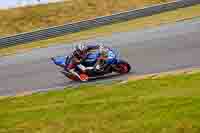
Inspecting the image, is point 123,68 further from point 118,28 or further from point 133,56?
point 118,28

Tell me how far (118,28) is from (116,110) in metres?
18.5

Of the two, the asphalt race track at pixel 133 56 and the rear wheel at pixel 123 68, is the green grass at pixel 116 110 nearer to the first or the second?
the rear wheel at pixel 123 68

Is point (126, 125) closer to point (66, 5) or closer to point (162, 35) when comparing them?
point (162, 35)

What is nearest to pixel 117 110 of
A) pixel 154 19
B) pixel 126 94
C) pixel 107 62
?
pixel 126 94

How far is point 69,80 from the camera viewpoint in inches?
656

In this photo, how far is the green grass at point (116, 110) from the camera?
827 centimetres

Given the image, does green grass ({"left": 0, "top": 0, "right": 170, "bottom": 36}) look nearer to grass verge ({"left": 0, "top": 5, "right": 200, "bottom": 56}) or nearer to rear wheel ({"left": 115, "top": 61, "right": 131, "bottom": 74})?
grass verge ({"left": 0, "top": 5, "right": 200, "bottom": 56})

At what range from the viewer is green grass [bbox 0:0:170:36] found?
32531 millimetres

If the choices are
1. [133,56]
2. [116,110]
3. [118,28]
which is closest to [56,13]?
[118,28]

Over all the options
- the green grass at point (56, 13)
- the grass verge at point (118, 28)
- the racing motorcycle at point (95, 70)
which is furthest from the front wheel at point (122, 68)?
the green grass at point (56, 13)

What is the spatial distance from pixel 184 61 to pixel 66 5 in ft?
64.7

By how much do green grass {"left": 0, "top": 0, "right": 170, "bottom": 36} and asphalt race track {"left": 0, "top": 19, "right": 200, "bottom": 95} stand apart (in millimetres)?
7710

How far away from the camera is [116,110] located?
949 centimetres

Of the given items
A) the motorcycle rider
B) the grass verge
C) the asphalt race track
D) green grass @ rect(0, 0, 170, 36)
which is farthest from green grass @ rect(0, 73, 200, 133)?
green grass @ rect(0, 0, 170, 36)
